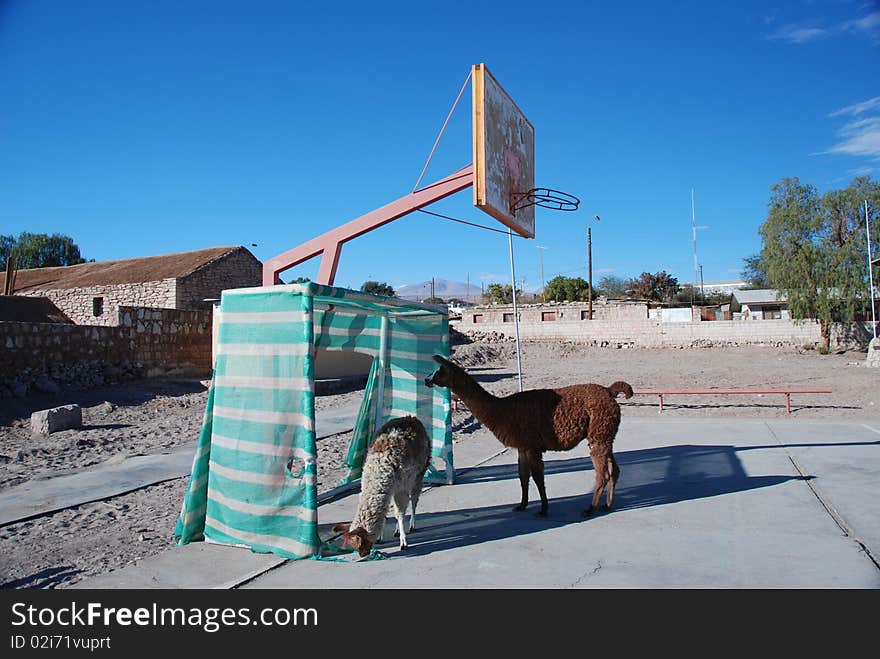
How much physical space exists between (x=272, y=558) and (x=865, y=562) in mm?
5003

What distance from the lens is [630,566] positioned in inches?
205

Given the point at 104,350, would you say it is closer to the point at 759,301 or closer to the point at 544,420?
the point at 544,420

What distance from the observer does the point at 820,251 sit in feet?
115

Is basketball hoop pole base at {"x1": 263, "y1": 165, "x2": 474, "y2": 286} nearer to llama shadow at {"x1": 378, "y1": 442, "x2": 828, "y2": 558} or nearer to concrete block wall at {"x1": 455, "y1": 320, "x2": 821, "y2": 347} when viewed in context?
llama shadow at {"x1": 378, "y1": 442, "x2": 828, "y2": 558}

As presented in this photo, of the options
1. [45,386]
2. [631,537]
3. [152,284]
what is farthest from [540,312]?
[631,537]

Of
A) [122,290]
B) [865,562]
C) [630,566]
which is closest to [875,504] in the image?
[865,562]

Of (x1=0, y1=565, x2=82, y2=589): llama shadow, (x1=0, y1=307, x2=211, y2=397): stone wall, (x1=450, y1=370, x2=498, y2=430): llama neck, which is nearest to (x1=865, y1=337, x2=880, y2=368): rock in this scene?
(x1=450, y1=370, x2=498, y2=430): llama neck

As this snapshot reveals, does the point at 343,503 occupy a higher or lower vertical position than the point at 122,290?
lower

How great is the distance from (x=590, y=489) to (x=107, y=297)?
28.5 meters

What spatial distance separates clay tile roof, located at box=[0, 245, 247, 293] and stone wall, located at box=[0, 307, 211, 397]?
25.1ft

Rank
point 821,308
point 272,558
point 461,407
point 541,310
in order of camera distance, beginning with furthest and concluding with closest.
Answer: point 541,310, point 821,308, point 461,407, point 272,558

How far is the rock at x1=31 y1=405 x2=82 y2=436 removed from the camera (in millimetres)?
12164
